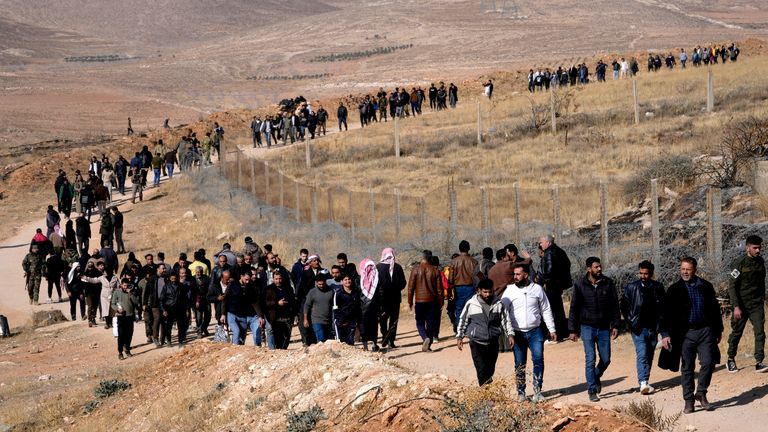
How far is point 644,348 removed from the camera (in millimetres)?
12188

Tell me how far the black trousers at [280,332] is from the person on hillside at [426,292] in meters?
1.75

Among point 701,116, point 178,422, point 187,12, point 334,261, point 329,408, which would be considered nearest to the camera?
point 329,408

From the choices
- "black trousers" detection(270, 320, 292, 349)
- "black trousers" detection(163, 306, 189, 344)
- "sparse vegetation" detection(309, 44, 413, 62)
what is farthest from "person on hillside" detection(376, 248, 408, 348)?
"sparse vegetation" detection(309, 44, 413, 62)

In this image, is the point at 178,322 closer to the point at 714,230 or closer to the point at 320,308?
the point at 320,308

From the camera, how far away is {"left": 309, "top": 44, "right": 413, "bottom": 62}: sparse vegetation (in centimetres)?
13712

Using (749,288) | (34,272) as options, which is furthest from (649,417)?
(34,272)

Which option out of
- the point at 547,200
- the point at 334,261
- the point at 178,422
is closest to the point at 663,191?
the point at 547,200

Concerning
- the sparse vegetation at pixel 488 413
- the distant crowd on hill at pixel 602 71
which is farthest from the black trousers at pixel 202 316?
the distant crowd on hill at pixel 602 71

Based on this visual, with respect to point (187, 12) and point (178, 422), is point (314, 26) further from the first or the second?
point (178, 422)

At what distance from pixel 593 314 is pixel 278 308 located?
5.33 m

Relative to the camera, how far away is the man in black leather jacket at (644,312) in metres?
12.1

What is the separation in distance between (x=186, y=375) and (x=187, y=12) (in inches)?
7460

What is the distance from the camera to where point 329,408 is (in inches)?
444

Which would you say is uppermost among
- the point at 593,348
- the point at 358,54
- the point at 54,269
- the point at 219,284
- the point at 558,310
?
the point at 358,54
